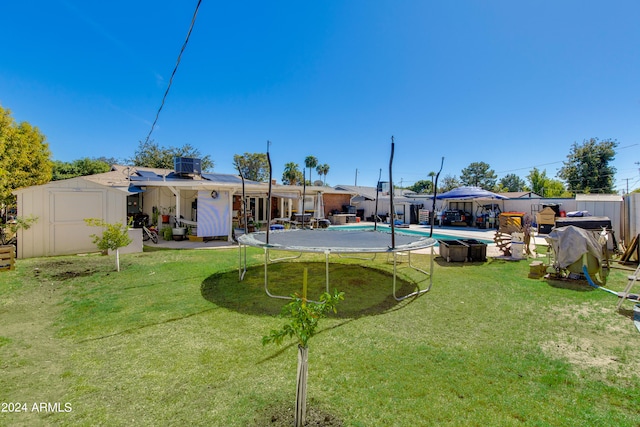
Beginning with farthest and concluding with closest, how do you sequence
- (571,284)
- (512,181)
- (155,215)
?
1. (512,181)
2. (155,215)
3. (571,284)

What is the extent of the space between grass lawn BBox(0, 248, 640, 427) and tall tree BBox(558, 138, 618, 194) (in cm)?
3141

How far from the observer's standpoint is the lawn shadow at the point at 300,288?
14.8ft

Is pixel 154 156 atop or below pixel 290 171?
atop

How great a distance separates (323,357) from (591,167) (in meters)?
37.7

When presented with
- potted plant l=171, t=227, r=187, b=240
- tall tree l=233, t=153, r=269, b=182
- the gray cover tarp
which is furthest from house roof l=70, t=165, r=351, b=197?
tall tree l=233, t=153, r=269, b=182

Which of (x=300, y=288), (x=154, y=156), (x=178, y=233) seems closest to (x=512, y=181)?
(x=154, y=156)

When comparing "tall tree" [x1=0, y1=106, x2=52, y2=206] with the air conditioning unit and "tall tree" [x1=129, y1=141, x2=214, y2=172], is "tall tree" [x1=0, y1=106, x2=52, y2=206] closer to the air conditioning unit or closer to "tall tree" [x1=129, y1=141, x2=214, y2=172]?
the air conditioning unit

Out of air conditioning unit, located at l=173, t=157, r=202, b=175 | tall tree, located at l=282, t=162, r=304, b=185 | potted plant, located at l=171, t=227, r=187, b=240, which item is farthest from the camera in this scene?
tall tree, located at l=282, t=162, r=304, b=185

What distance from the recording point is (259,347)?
3.15 meters

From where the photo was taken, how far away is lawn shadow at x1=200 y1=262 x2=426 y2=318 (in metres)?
4.50

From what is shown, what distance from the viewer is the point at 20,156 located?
12.1 meters

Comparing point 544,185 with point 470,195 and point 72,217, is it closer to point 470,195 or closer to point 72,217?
point 470,195

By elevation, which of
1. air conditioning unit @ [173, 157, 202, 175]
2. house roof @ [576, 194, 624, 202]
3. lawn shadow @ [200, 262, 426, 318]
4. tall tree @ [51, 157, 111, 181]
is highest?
tall tree @ [51, 157, 111, 181]

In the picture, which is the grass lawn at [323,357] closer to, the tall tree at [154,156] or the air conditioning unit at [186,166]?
the air conditioning unit at [186,166]
